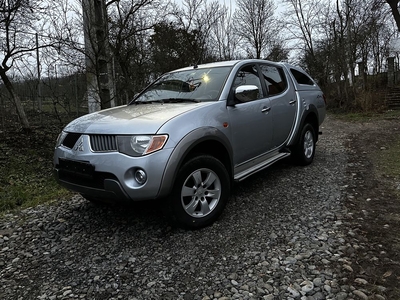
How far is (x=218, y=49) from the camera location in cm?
2244

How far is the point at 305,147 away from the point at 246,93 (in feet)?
7.33

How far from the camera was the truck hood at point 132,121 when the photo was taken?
273 cm

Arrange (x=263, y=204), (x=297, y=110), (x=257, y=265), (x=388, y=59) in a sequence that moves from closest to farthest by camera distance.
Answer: (x=257, y=265), (x=263, y=204), (x=297, y=110), (x=388, y=59)

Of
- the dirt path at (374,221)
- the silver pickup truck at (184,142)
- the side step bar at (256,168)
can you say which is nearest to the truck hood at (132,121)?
the silver pickup truck at (184,142)

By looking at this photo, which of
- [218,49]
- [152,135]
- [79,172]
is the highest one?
[218,49]

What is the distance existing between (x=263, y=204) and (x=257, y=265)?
1315 mm

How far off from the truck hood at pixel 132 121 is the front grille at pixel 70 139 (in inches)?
1.8

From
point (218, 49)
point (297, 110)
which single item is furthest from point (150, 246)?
point (218, 49)

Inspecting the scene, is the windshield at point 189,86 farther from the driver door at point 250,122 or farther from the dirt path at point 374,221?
the dirt path at point 374,221

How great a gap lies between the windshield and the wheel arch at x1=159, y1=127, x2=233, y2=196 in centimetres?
55

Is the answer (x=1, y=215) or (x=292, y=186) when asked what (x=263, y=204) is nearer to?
(x=292, y=186)

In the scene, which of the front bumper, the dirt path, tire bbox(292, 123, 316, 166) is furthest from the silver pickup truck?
the dirt path

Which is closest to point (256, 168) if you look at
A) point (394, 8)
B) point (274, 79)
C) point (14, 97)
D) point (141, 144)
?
point (274, 79)

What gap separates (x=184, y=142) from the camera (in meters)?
2.79
